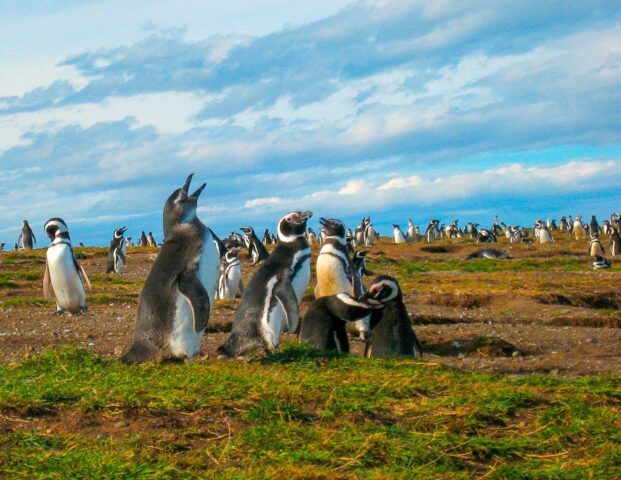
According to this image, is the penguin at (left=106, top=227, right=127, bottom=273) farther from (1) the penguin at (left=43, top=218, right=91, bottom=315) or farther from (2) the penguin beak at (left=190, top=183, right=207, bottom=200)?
(2) the penguin beak at (left=190, top=183, right=207, bottom=200)

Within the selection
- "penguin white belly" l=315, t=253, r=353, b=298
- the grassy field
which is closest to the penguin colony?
the grassy field

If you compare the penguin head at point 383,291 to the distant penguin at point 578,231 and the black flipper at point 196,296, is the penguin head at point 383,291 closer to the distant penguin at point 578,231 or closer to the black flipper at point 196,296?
the black flipper at point 196,296

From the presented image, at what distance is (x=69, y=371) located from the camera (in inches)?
274

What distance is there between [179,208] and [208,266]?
72cm

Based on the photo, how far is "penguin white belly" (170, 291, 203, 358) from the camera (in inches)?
303

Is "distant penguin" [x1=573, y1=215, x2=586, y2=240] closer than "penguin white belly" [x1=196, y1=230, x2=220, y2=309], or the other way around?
"penguin white belly" [x1=196, y1=230, x2=220, y2=309]

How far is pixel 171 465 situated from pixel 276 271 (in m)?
4.87

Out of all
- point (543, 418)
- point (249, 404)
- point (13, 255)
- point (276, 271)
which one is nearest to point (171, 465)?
point (249, 404)

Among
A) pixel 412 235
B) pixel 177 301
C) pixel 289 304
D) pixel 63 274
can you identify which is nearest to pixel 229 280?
pixel 63 274

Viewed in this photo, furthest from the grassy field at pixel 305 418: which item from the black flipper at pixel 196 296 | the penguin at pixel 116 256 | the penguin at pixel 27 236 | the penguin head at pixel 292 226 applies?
the penguin at pixel 27 236

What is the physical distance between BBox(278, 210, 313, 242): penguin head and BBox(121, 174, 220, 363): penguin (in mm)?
1915

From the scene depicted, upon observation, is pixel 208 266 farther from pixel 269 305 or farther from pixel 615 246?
pixel 615 246

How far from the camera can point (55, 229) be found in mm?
14812

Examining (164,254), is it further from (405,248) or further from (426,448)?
(405,248)
